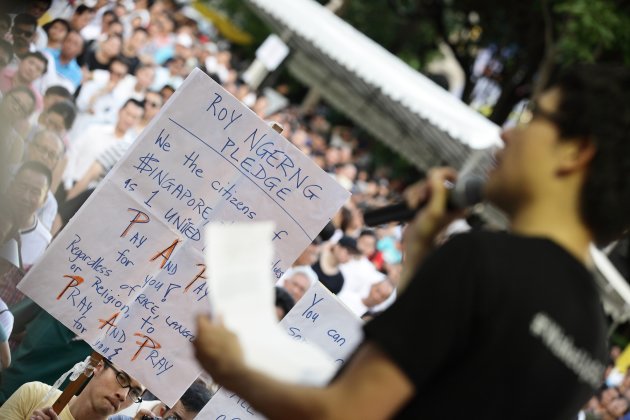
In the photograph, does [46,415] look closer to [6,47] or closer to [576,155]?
[576,155]

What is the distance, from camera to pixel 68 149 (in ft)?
26.2

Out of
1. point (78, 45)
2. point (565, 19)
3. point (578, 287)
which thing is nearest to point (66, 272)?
point (578, 287)

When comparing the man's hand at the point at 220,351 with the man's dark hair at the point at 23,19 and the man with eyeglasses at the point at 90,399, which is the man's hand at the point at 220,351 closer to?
the man with eyeglasses at the point at 90,399

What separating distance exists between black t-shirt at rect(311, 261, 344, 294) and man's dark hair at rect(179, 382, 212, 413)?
359 cm

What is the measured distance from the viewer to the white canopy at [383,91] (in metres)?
13.2

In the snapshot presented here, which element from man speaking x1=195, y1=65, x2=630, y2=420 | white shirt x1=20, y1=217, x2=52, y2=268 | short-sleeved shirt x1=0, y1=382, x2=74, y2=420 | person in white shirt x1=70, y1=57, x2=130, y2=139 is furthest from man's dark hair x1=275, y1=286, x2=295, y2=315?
man speaking x1=195, y1=65, x2=630, y2=420

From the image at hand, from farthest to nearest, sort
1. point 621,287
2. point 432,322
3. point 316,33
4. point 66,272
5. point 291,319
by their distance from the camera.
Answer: point 316,33 → point 621,287 → point 291,319 → point 66,272 → point 432,322

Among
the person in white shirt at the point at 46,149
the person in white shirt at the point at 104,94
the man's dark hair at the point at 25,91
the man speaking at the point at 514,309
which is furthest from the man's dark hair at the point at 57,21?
the man speaking at the point at 514,309

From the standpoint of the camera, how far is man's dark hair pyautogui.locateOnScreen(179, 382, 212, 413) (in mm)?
4961

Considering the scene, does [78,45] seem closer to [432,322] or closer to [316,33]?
[316,33]

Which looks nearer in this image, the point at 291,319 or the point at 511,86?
the point at 291,319

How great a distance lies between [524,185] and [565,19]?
17538 millimetres

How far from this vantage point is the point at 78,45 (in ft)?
29.7

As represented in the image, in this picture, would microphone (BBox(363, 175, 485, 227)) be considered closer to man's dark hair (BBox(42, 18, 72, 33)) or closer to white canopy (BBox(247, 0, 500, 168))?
man's dark hair (BBox(42, 18, 72, 33))
